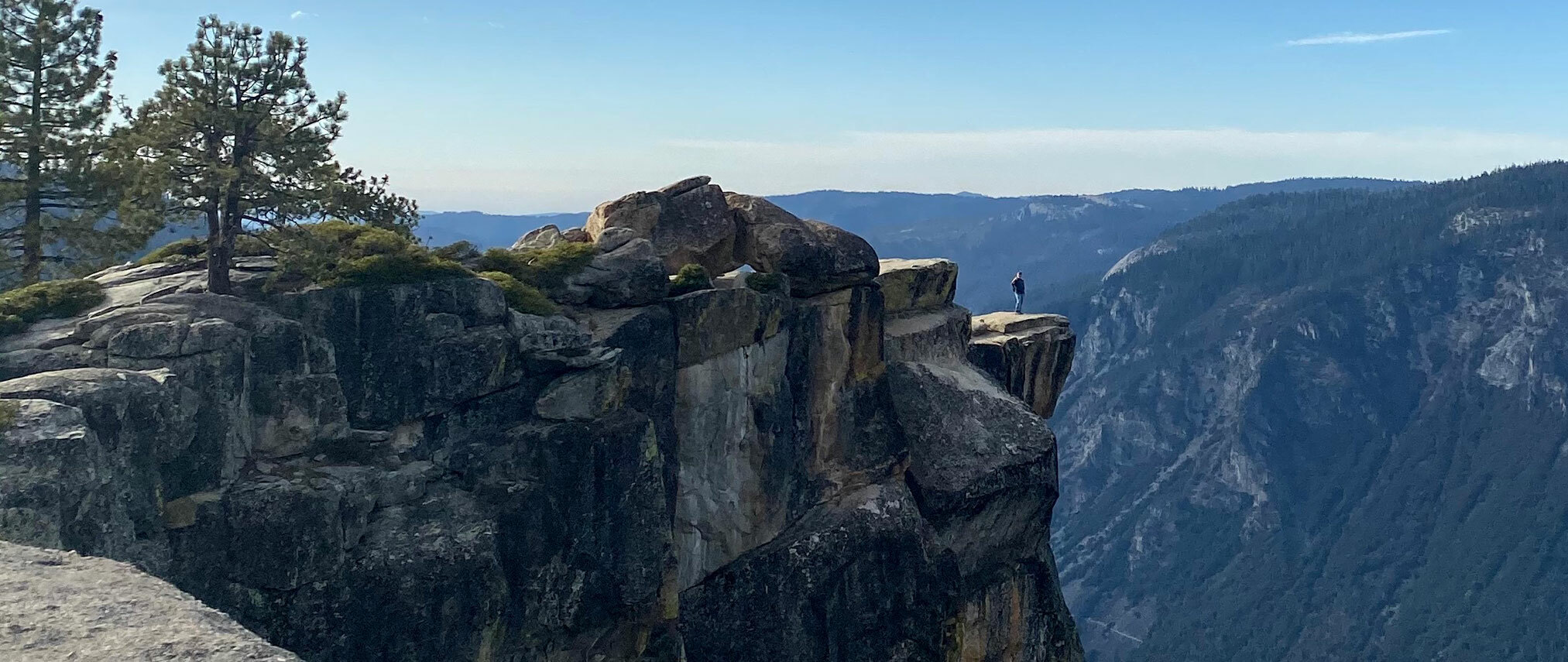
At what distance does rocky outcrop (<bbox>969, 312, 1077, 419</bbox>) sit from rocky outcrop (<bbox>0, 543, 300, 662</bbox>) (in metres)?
47.1

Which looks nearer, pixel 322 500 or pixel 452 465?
pixel 322 500

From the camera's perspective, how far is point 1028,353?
227 feet

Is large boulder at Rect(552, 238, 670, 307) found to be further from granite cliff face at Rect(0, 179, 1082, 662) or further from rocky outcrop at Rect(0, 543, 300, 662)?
rocky outcrop at Rect(0, 543, 300, 662)

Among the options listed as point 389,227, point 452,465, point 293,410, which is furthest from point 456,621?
point 389,227

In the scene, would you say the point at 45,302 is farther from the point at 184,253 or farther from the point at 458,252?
the point at 458,252

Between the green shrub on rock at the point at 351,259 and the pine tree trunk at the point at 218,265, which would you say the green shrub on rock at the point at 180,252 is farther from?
the pine tree trunk at the point at 218,265

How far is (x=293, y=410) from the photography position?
1612 inches

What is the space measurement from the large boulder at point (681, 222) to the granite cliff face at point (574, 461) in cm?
15

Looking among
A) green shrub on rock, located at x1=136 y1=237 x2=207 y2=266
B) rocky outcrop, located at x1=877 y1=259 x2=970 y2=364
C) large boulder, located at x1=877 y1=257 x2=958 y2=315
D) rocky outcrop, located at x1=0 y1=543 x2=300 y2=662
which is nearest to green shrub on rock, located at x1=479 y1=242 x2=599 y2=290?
green shrub on rock, located at x1=136 y1=237 x2=207 y2=266

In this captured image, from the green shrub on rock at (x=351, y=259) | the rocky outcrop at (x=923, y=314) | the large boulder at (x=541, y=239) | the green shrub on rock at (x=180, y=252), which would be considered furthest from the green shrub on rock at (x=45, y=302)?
the rocky outcrop at (x=923, y=314)

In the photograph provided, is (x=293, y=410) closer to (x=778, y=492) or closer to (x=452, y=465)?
(x=452, y=465)

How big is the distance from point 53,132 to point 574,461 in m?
28.1

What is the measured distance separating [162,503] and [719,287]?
25.0 metres

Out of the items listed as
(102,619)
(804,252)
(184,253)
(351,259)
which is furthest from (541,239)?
(102,619)
